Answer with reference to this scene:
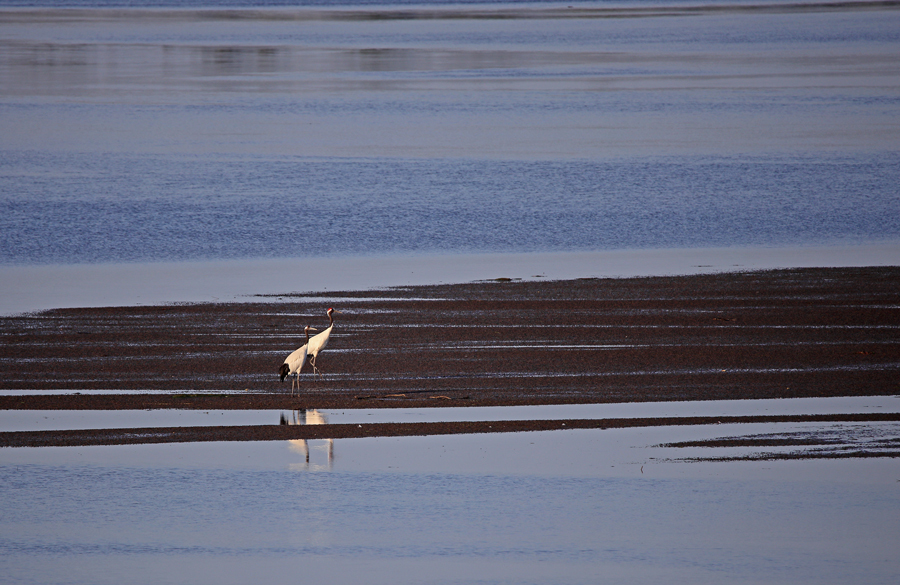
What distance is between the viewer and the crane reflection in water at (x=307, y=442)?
32.6 feet

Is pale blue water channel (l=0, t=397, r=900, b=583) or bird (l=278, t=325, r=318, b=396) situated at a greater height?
bird (l=278, t=325, r=318, b=396)

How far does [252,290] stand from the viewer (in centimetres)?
1897

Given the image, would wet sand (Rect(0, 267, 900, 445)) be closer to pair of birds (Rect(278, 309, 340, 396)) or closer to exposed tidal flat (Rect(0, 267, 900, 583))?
exposed tidal flat (Rect(0, 267, 900, 583))

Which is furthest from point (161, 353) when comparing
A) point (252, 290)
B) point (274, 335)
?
point (252, 290)

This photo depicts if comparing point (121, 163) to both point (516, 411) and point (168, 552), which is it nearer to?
point (516, 411)

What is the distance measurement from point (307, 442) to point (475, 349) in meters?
4.10

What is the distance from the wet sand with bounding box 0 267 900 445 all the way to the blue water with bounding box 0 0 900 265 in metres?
5.71

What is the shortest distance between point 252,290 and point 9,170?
1562 cm

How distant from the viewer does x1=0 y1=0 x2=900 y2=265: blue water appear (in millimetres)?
25062

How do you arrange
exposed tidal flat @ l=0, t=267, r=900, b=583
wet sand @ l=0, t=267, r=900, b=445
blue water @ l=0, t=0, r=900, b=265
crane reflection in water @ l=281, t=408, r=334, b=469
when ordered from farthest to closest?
1. blue water @ l=0, t=0, r=900, b=265
2. wet sand @ l=0, t=267, r=900, b=445
3. crane reflection in water @ l=281, t=408, r=334, b=469
4. exposed tidal flat @ l=0, t=267, r=900, b=583

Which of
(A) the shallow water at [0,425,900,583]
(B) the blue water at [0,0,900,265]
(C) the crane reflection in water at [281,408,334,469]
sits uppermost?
(B) the blue water at [0,0,900,265]

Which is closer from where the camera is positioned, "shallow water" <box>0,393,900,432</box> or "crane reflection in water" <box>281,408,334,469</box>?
"crane reflection in water" <box>281,408,334,469</box>

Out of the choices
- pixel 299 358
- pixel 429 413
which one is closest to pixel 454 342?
pixel 299 358

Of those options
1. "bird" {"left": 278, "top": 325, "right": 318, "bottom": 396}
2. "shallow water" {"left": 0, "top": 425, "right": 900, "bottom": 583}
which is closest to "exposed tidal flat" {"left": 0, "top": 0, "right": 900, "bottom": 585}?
"shallow water" {"left": 0, "top": 425, "right": 900, "bottom": 583}
